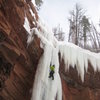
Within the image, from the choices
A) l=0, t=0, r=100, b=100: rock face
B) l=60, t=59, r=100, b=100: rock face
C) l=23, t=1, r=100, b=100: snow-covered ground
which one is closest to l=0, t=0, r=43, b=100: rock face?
l=0, t=0, r=100, b=100: rock face

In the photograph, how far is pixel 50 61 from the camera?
22.1 ft

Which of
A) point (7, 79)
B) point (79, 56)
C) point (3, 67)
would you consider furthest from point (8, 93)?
point (79, 56)

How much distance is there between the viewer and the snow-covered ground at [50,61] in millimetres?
6273

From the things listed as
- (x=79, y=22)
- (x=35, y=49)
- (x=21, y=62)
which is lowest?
(x=21, y=62)

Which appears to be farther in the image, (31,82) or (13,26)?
(31,82)

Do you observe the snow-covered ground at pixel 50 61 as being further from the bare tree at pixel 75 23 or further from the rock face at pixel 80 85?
the bare tree at pixel 75 23

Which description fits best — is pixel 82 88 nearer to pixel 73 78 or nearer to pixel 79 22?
pixel 73 78

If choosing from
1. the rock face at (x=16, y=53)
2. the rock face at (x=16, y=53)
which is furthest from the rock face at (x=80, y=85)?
the rock face at (x=16, y=53)

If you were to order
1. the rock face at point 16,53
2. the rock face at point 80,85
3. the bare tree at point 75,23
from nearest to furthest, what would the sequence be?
the rock face at point 16,53 → the rock face at point 80,85 → the bare tree at point 75,23

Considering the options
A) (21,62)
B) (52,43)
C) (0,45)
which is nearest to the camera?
(0,45)

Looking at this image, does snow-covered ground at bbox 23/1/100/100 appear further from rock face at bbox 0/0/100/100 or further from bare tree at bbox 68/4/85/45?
bare tree at bbox 68/4/85/45

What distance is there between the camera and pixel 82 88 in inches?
324

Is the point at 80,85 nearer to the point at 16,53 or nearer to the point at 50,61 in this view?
the point at 50,61

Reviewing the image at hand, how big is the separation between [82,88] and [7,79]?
3800 millimetres
